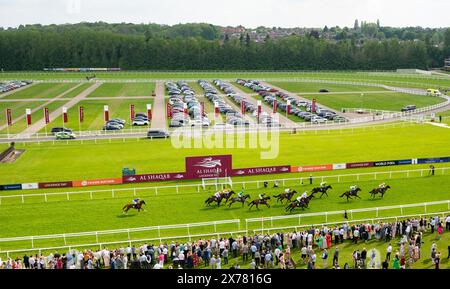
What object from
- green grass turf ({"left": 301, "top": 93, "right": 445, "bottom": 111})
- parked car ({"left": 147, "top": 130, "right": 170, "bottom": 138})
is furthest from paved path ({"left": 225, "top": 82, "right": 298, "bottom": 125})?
parked car ({"left": 147, "top": 130, "right": 170, "bottom": 138})

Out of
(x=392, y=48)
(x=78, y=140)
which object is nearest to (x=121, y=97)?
(x=78, y=140)

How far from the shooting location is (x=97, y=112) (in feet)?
197

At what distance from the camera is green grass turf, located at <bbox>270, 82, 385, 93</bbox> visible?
266ft

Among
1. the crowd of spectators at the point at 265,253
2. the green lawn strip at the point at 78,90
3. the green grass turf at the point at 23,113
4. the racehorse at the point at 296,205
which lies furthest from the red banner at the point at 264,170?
the green lawn strip at the point at 78,90

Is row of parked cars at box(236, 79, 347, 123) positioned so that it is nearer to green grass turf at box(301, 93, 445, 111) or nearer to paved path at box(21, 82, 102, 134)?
green grass turf at box(301, 93, 445, 111)

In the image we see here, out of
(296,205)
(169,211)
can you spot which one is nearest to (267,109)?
(296,205)

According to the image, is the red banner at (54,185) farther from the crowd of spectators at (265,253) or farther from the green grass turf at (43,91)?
the green grass turf at (43,91)

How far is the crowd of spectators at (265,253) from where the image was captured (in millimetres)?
16812

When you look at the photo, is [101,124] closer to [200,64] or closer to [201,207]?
[201,207]

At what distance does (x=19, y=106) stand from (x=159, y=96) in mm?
18618

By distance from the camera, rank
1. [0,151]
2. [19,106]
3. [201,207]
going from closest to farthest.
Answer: [201,207] → [0,151] → [19,106]

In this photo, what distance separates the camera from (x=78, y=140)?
44.3m

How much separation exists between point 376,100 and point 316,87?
1703 centimetres

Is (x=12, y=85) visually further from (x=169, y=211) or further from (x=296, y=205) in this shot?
(x=296, y=205)
